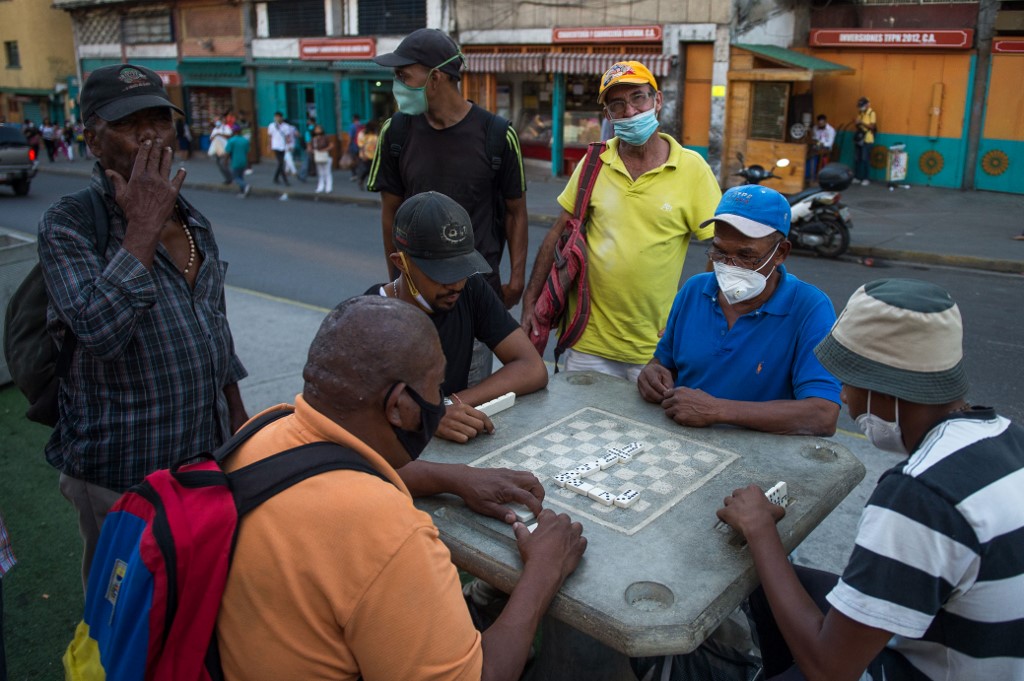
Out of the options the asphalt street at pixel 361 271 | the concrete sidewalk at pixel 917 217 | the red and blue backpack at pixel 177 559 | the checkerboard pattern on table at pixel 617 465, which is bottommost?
the asphalt street at pixel 361 271

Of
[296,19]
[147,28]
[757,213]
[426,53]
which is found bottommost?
[757,213]

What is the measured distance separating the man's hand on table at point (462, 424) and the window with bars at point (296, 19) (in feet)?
72.0

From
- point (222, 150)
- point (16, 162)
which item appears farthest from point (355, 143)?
point (16, 162)

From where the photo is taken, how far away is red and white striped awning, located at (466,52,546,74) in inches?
725

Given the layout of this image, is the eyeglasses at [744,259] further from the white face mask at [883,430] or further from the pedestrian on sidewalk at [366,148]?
the pedestrian on sidewalk at [366,148]

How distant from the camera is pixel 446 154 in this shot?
4.10 meters

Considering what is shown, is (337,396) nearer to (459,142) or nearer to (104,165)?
(104,165)

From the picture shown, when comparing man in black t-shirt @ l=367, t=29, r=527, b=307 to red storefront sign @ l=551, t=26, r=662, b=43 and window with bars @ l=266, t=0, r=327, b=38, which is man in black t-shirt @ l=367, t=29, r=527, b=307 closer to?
red storefront sign @ l=551, t=26, r=662, b=43

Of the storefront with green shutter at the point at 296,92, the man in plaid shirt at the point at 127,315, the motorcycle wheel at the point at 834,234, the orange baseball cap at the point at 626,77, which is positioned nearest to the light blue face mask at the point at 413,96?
the orange baseball cap at the point at 626,77

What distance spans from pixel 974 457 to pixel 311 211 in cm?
1605

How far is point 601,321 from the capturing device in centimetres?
409

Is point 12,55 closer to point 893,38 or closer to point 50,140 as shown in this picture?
point 50,140

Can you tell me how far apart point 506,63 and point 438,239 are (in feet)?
55.4

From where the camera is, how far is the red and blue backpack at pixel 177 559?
61.9 inches
